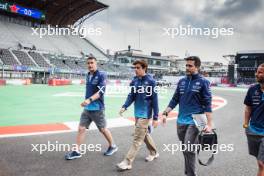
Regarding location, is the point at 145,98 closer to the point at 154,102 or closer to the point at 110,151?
the point at 154,102

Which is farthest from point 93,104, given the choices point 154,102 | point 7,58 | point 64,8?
point 64,8

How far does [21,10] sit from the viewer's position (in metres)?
48.1

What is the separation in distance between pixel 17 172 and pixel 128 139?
2962 millimetres

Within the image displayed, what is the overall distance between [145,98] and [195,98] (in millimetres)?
1049

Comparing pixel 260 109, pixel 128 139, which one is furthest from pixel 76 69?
pixel 260 109

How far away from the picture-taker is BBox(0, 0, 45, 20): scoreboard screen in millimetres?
45625

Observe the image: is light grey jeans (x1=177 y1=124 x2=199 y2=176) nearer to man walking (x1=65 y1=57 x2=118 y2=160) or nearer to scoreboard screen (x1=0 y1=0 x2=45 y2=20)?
man walking (x1=65 y1=57 x2=118 y2=160)

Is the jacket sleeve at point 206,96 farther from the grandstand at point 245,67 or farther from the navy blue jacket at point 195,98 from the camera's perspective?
the grandstand at point 245,67

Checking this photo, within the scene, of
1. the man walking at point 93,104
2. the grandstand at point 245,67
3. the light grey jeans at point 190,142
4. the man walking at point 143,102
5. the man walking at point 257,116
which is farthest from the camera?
the grandstand at point 245,67

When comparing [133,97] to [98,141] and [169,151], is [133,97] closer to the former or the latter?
[169,151]

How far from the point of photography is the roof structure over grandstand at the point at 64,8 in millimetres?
51688

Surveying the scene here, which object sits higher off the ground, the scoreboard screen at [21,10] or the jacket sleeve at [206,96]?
the scoreboard screen at [21,10]

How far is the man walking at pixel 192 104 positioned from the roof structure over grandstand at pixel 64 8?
5105 centimetres

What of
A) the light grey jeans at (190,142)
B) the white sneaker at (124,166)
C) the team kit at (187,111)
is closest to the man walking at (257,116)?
the team kit at (187,111)
